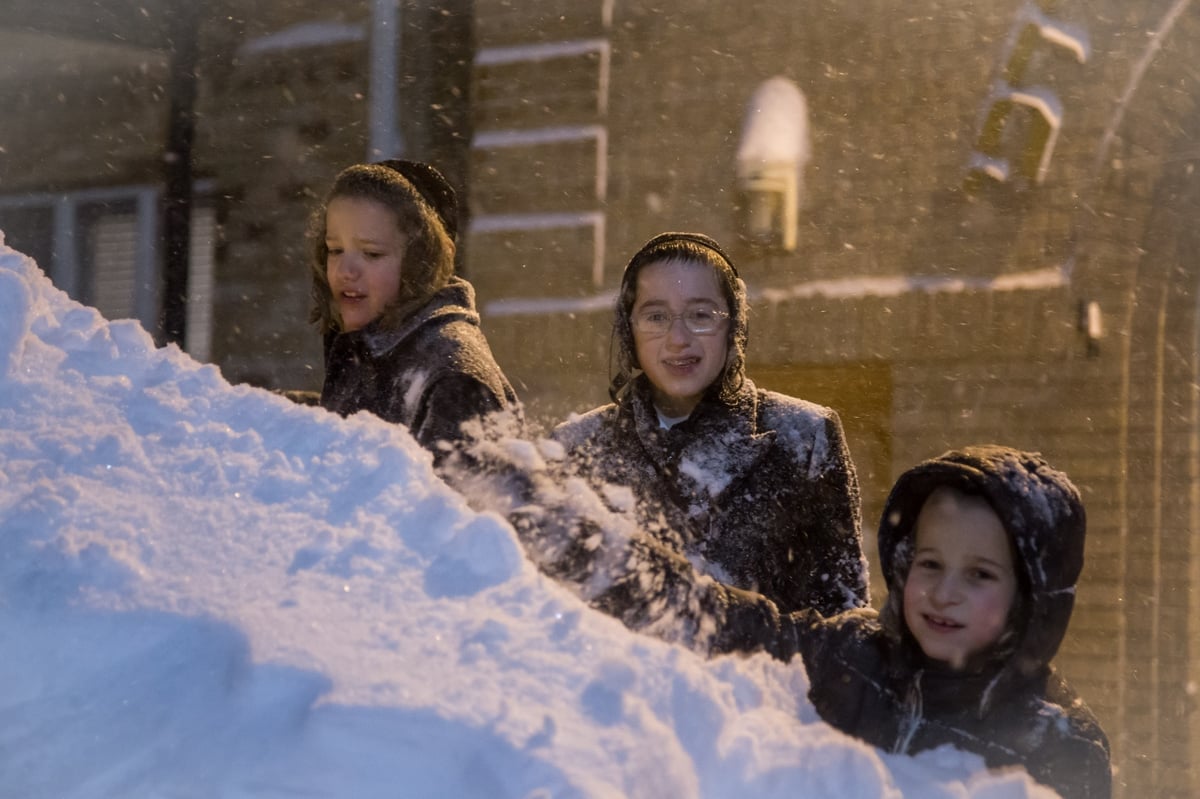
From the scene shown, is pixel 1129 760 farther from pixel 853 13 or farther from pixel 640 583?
pixel 853 13

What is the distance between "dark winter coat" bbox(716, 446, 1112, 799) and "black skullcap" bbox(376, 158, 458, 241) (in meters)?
0.63

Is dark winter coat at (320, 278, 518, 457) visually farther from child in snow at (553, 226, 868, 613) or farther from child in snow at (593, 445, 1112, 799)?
child in snow at (593, 445, 1112, 799)

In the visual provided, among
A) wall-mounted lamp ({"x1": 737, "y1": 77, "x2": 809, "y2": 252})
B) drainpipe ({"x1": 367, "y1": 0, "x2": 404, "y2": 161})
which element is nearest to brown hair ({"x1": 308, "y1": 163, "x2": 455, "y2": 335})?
drainpipe ({"x1": 367, "y1": 0, "x2": 404, "y2": 161})

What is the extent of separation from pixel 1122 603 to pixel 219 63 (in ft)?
4.94

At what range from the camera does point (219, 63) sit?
1.59 m

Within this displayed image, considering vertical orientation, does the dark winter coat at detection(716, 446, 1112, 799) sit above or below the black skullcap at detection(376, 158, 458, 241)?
below

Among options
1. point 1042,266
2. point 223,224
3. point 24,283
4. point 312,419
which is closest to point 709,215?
point 1042,266

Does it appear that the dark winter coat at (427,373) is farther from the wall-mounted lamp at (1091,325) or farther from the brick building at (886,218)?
the wall-mounted lamp at (1091,325)

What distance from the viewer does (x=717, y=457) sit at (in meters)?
1.18

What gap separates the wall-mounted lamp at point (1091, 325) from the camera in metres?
1.40

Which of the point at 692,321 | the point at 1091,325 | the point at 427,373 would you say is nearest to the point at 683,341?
the point at 692,321

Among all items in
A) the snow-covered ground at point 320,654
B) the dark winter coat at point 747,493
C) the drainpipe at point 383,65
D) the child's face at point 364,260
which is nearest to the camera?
the snow-covered ground at point 320,654

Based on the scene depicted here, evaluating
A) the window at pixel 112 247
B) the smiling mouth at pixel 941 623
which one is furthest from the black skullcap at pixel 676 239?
the window at pixel 112 247

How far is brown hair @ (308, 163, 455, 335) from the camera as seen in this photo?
1319 millimetres
